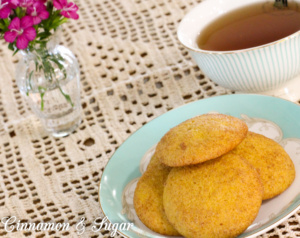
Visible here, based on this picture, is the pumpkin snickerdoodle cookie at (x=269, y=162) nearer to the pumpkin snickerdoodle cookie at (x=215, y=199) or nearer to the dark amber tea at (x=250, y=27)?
the pumpkin snickerdoodle cookie at (x=215, y=199)

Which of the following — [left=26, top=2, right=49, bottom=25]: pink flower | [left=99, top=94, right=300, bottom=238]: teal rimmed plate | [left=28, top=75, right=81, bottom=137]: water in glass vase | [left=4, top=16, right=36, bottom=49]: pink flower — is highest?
[left=26, top=2, right=49, bottom=25]: pink flower

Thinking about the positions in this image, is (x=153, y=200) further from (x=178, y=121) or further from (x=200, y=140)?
(x=178, y=121)

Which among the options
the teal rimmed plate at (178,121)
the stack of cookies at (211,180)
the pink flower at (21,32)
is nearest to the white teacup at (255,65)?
the teal rimmed plate at (178,121)

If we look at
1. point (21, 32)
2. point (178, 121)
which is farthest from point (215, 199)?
point (21, 32)

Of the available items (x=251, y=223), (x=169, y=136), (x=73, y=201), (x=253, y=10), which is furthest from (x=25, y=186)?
(x=253, y=10)

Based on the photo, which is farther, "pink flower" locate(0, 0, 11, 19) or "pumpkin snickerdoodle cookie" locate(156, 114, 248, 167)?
"pink flower" locate(0, 0, 11, 19)

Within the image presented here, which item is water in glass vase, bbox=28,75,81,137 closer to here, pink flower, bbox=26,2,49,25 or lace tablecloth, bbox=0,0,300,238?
lace tablecloth, bbox=0,0,300,238

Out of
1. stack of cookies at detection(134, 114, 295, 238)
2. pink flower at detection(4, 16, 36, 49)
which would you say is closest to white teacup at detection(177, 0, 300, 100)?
stack of cookies at detection(134, 114, 295, 238)

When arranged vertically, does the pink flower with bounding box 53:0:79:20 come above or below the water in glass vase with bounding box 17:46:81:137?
above
